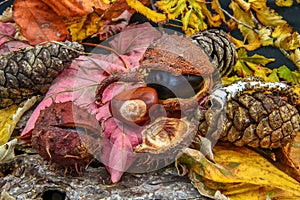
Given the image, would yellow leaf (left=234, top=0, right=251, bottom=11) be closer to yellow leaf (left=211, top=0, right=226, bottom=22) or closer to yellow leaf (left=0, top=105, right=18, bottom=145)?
yellow leaf (left=211, top=0, right=226, bottom=22)

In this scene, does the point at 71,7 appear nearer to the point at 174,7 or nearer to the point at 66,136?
the point at 174,7

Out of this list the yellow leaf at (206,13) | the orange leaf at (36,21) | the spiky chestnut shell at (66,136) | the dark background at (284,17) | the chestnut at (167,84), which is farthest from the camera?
the dark background at (284,17)

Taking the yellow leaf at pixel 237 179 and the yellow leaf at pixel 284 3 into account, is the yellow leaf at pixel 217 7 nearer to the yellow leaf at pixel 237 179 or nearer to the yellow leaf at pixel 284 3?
the yellow leaf at pixel 284 3

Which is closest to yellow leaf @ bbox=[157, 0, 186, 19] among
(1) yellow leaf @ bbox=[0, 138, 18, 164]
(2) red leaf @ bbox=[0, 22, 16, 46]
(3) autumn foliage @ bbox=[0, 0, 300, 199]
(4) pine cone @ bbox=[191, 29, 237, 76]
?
(3) autumn foliage @ bbox=[0, 0, 300, 199]

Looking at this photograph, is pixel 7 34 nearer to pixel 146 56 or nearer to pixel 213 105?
pixel 146 56

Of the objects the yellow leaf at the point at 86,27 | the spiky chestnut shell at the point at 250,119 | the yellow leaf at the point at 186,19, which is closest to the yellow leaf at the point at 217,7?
the yellow leaf at the point at 186,19

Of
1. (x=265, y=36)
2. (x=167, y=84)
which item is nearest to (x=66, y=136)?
(x=167, y=84)
